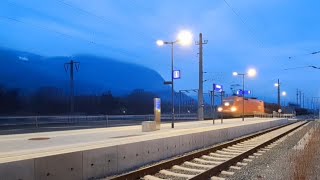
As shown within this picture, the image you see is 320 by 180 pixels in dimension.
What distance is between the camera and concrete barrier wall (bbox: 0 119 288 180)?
31.8 feet

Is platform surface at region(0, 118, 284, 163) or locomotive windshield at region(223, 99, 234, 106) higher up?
locomotive windshield at region(223, 99, 234, 106)

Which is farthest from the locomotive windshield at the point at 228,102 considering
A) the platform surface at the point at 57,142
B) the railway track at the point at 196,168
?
the railway track at the point at 196,168

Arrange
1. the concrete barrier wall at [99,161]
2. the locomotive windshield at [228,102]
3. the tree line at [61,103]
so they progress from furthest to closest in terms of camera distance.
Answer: the locomotive windshield at [228,102] → the tree line at [61,103] → the concrete barrier wall at [99,161]

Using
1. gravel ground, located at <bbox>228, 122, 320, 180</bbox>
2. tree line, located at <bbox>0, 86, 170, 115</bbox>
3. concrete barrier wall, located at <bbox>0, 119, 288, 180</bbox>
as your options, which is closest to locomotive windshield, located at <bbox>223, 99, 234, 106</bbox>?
tree line, located at <bbox>0, 86, 170, 115</bbox>

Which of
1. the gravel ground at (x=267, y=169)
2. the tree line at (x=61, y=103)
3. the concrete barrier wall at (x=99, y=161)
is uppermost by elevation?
the tree line at (x=61, y=103)

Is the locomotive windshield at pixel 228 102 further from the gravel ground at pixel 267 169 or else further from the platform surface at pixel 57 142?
the gravel ground at pixel 267 169

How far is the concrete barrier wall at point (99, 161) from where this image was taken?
9.70 metres

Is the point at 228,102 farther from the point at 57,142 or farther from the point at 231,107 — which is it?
the point at 57,142

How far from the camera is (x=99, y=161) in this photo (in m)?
12.8

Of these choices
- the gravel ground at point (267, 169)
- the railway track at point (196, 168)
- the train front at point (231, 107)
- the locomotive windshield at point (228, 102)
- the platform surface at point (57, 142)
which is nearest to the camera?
the platform surface at point (57, 142)

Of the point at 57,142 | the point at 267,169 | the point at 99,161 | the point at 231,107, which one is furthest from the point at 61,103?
the point at 99,161

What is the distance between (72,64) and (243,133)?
3660 centimetres

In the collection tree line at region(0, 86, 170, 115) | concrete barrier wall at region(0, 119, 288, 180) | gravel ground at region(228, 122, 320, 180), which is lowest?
gravel ground at region(228, 122, 320, 180)

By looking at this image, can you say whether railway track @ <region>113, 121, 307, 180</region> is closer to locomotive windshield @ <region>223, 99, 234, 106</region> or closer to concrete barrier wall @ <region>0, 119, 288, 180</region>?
concrete barrier wall @ <region>0, 119, 288, 180</region>
